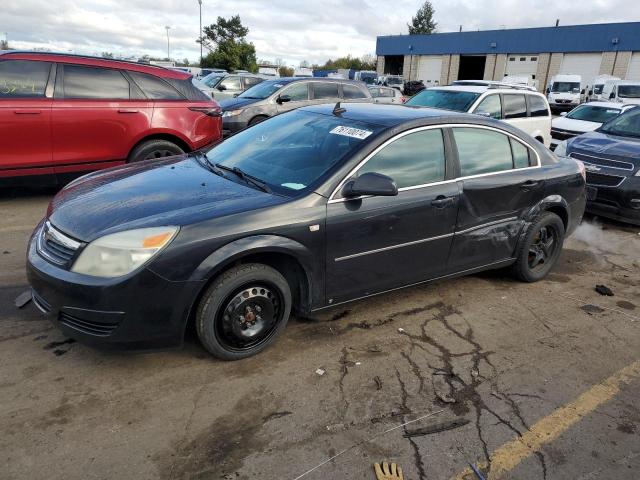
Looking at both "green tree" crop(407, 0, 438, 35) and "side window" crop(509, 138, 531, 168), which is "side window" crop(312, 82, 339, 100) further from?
"green tree" crop(407, 0, 438, 35)

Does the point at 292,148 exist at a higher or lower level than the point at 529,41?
lower

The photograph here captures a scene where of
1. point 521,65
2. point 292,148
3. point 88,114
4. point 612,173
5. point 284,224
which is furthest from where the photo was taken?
Result: point 521,65

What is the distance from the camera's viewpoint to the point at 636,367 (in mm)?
3508

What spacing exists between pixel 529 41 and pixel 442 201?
155ft

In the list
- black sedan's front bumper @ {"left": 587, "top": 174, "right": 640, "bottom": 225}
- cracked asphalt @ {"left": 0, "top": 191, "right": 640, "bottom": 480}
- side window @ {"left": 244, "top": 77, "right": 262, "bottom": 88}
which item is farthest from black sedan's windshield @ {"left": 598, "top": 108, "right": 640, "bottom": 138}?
side window @ {"left": 244, "top": 77, "right": 262, "bottom": 88}

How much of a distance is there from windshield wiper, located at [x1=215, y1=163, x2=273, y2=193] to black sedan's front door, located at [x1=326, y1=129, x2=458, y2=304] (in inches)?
18.5

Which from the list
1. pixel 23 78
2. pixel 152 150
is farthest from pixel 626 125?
pixel 23 78

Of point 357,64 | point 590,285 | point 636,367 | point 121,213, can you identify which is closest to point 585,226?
point 590,285

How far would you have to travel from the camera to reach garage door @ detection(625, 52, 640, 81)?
37969mm

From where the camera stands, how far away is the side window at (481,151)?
4051 millimetres

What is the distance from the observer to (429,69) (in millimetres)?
54344

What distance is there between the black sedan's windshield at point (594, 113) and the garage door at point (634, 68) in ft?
103

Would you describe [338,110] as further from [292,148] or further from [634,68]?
[634,68]

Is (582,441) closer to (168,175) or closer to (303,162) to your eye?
(303,162)
